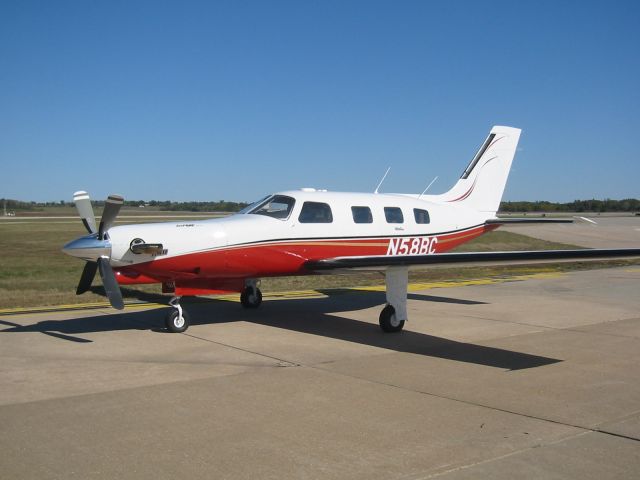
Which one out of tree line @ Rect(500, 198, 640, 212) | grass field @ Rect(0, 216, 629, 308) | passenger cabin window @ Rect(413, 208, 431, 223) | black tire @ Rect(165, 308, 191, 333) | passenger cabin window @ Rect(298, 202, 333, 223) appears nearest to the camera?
black tire @ Rect(165, 308, 191, 333)

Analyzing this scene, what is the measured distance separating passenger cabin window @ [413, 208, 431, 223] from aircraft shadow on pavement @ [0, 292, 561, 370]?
2254 mm

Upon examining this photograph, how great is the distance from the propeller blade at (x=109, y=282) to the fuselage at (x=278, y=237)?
157 millimetres

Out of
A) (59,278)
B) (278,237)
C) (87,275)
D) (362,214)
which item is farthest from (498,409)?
(59,278)

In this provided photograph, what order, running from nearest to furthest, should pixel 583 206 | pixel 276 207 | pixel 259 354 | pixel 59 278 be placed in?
1. pixel 259 354
2. pixel 276 207
3. pixel 59 278
4. pixel 583 206

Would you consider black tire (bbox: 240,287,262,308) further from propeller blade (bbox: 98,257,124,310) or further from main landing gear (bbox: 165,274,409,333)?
propeller blade (bbox: 98,257,124,310)

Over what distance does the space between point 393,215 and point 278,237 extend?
2.87 metres

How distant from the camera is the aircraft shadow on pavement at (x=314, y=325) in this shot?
9.68 meters

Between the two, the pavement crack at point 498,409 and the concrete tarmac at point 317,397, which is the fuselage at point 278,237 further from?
the pavement crack at point 498,409

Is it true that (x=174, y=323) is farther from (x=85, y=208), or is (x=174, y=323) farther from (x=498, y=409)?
(x=498, y=409)

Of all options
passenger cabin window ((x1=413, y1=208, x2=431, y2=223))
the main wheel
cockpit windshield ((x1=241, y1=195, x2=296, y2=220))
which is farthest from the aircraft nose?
passenger cabin window ((x1=413, y1=208, x2=431, y2=223))

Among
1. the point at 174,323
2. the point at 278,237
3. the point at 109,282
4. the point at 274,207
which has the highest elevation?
the point at 274,207

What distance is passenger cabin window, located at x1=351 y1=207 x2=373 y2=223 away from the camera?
1286 cm

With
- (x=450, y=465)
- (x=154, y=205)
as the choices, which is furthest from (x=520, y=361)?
(x=154, y=205)

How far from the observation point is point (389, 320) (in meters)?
11.5
